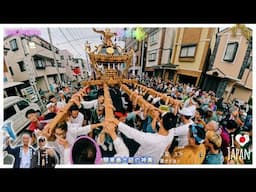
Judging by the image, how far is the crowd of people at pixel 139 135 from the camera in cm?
125

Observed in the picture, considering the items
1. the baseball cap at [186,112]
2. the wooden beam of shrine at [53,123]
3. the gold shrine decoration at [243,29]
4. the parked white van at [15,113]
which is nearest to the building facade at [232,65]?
the gold shrine decoration at [243,29]

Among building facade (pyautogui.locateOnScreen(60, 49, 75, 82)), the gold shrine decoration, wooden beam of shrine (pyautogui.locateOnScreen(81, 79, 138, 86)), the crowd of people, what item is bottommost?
the crowd of people

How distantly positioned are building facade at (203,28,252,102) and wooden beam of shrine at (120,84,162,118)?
0.58m

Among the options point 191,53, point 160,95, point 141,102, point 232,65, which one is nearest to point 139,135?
point 141,102

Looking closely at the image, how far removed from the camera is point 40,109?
1279mm

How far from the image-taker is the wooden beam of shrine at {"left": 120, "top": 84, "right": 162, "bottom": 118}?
129cm

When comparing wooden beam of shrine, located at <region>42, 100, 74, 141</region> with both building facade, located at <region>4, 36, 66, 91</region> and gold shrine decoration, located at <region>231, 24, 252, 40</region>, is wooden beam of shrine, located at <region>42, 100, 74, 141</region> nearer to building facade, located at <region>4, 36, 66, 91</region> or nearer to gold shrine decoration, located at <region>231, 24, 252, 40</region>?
building facade, located at <region>4, 36, 66, 91</region>

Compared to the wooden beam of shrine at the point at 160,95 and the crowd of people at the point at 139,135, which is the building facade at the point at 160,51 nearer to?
the wooden beam of shrine at the point at 160,95

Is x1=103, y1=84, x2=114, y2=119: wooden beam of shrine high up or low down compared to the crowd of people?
up

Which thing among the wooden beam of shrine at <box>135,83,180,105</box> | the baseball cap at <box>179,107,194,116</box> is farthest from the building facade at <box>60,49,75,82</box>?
the baseball cap at <box>179,107,194,116</box>

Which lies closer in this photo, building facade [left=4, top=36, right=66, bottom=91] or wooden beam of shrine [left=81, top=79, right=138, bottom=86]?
building facade [left=4, top=36, right=66, bottom=91]

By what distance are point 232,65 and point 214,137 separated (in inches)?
24.0

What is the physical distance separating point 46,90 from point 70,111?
28 centimetres

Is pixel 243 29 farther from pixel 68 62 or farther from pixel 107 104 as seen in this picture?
pixel 68 62
